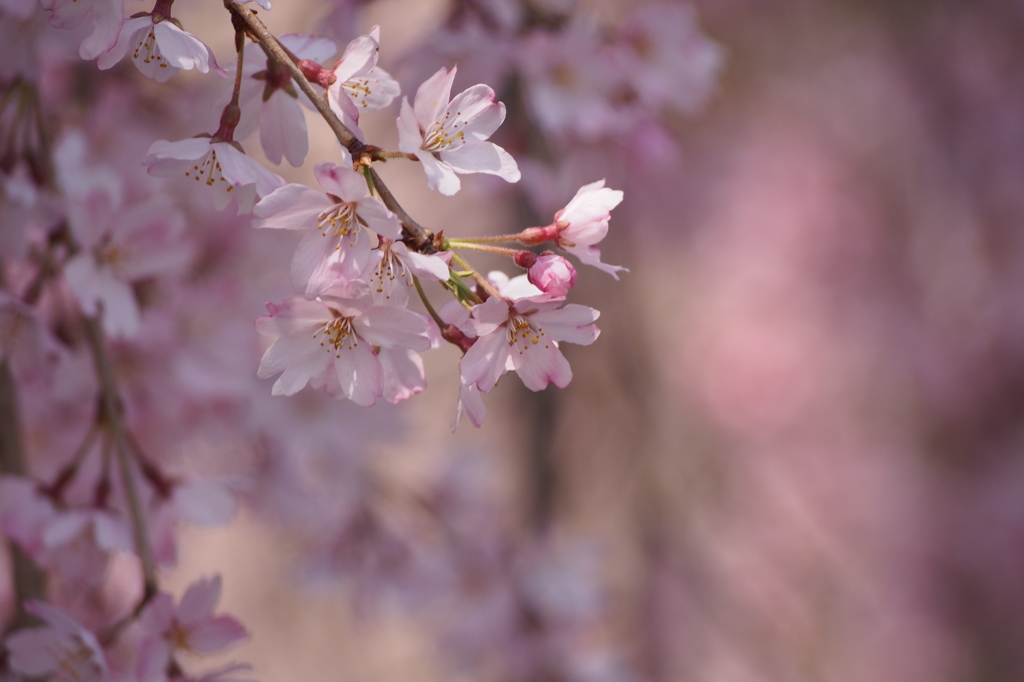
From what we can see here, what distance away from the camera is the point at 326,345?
0.47 m

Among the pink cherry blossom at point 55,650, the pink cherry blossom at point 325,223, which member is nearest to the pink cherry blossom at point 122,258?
the pink cherry blossom at point 55,650

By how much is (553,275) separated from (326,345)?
0.47 ft

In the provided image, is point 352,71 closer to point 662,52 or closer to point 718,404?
point 662,52

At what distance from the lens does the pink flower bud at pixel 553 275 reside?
0.43 m

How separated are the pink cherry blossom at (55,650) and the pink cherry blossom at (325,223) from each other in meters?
0.36

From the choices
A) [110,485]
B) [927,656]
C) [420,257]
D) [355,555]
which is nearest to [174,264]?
[110,485]

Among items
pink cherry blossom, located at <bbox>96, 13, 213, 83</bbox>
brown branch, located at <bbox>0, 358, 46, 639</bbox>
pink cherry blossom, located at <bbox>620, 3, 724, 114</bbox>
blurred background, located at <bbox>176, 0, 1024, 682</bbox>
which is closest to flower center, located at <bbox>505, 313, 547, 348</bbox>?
pink cherry blossom, located at <bbox>96, 13, 213, 83</bbox>

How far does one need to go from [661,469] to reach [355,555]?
5.19 ft

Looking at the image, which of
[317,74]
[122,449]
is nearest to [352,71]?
[317,74]

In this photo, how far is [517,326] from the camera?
1.43 ft

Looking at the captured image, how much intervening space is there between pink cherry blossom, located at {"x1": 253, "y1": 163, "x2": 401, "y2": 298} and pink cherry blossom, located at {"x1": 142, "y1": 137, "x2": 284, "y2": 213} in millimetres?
40

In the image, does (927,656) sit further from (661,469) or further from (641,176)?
(641,176)

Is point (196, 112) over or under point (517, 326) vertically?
under

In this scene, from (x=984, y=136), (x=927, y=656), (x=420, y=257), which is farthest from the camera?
(x=927, y=656)
